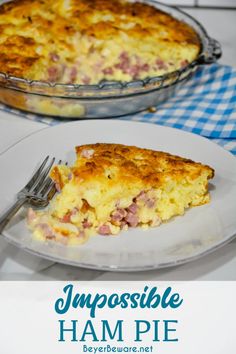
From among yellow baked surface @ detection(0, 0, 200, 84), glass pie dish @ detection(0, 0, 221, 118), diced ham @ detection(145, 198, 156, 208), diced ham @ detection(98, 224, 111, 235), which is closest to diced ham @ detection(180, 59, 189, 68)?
yellow baked surface @ detection(0, 0, 200, 84)

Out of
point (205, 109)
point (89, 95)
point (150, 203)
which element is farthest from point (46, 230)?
point (205, 109)

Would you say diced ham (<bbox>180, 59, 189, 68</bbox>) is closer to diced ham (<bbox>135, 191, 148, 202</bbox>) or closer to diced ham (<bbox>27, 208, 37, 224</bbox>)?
diced ham (<bbox>135, 191, 148, 202</bbox>)

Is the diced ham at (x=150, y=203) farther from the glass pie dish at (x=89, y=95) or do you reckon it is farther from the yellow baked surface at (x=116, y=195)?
the glass pie dish at (x=89, y=95)

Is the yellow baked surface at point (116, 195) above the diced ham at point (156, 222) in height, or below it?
above

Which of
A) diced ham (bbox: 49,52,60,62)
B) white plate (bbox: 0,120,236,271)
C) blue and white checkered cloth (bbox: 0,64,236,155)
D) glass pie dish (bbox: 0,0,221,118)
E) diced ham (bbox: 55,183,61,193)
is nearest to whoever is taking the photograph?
white plate (bbox: 0,120,236,271)

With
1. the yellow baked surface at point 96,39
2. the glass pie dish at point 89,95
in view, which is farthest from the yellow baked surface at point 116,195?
the yellow baked surface at point 96,39

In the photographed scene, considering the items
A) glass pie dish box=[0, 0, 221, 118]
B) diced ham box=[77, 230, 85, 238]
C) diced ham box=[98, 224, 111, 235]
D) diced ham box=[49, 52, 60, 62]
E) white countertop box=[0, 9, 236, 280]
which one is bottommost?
white countertop box=[0, 9, 236, 280]

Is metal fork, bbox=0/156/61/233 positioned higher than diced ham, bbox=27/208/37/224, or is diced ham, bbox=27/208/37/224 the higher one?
metal fork, bbox=0/156/61/233
